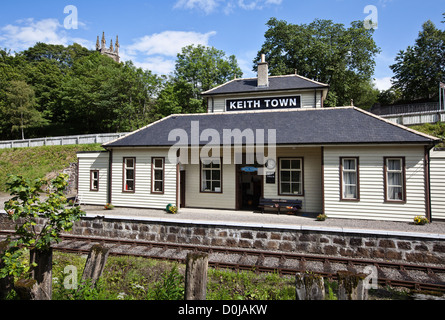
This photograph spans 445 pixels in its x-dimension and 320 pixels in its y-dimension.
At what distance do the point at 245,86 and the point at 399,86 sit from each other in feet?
114

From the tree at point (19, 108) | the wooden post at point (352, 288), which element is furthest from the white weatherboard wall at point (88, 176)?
the tree at point (19, 108)

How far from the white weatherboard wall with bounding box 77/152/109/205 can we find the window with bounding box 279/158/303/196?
10655 millimetres

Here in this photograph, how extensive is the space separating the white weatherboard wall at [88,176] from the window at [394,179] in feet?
50.5

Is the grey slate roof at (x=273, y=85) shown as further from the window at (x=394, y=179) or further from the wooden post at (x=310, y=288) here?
the wooden post at (x=310, y=288)

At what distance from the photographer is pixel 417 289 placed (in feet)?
22.7

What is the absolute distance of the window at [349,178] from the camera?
12.7m

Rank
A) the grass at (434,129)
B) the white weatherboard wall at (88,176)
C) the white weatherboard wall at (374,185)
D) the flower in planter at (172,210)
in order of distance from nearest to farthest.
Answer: the white weatherboard wall at (374,185)
the flower in planter at (172,210)
the white weatherboard wall at (88,176)
the grass at (434,129)

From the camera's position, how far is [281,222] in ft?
39.1

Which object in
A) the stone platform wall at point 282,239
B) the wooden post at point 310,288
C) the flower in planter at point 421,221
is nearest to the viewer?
the wooden post at point 310,288

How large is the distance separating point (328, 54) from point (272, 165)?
2643cm

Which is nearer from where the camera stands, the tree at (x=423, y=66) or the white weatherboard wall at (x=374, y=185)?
the white weatherboard wall at (x=374, y=185)

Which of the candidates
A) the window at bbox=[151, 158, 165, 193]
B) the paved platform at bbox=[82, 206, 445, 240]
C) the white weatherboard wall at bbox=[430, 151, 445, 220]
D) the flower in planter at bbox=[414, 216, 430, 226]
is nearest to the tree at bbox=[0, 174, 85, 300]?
the paved platform at bbox=[82, 206, 445, 240]

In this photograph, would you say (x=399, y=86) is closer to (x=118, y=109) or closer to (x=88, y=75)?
(x=118, y=109)

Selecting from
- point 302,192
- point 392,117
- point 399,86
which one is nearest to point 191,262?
point 302,192
